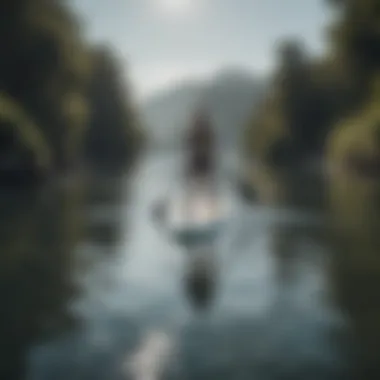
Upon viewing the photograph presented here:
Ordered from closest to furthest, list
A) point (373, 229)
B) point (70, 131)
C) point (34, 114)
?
point (373, 229), point (34, 114), point (70, 131)

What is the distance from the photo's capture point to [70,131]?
34875 mm

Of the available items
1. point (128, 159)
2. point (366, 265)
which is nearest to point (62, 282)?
point (366, 265)

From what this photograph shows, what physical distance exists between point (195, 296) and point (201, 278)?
129cm

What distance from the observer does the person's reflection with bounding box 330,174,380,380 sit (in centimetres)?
879

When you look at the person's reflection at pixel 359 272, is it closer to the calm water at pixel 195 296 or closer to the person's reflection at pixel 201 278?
the calm water at pixel 195 296

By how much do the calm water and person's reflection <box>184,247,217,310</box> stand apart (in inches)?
1.9

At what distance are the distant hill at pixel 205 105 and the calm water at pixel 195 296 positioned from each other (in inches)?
334

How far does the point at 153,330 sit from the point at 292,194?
1781 centimetres

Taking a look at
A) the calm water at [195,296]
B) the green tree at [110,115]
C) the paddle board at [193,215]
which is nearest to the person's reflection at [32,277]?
the calm water at [195,296]

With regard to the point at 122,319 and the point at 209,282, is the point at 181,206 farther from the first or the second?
the point at 122,319

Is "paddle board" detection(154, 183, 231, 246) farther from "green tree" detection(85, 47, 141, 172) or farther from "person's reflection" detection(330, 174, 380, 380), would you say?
"green tree" detection(85, 47, 141, 172)

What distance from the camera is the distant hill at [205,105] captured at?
2853 cm

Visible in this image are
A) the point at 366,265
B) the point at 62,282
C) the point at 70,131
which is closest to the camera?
the point at 62,282

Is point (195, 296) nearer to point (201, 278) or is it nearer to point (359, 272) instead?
point (201, 278)
